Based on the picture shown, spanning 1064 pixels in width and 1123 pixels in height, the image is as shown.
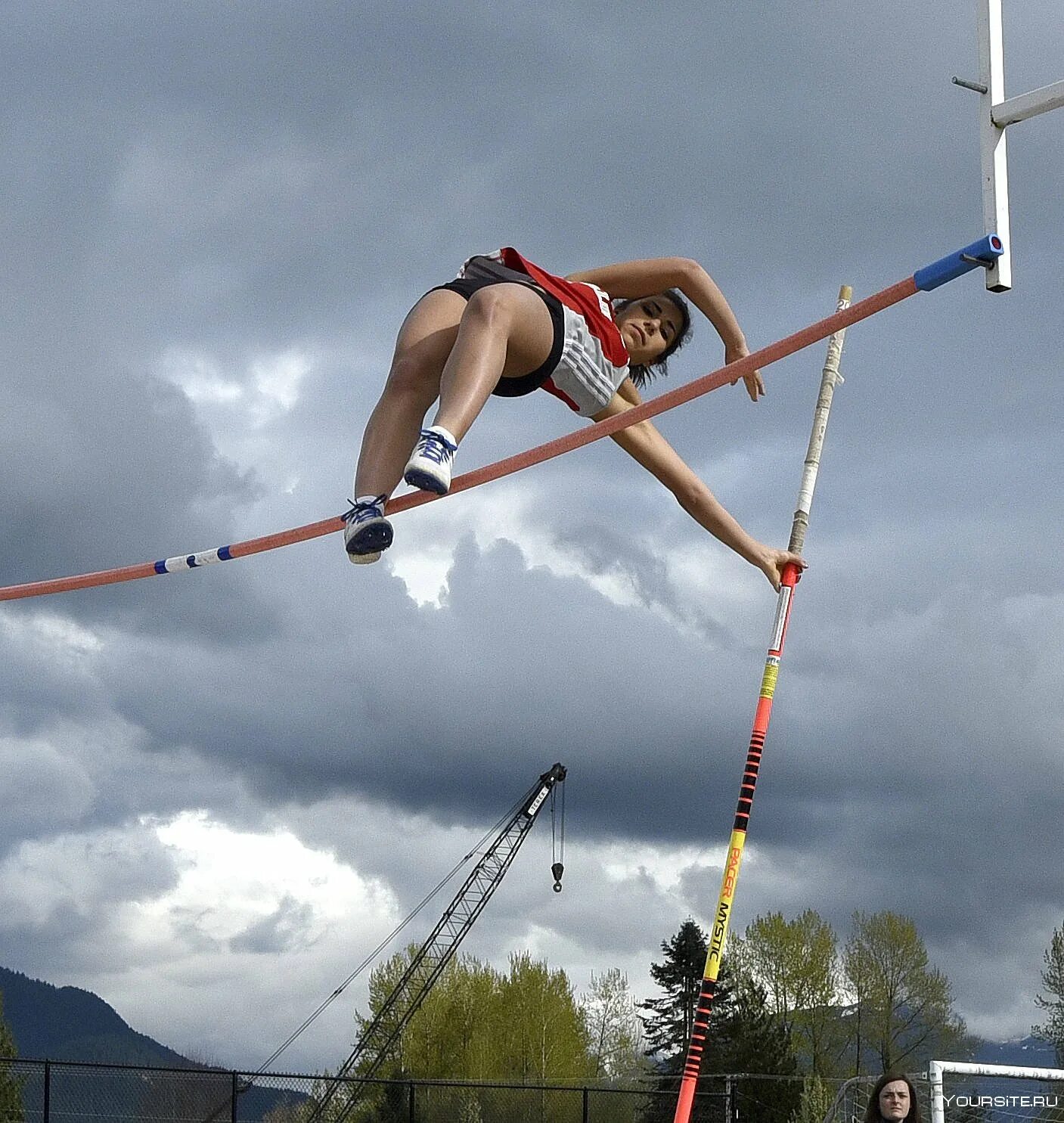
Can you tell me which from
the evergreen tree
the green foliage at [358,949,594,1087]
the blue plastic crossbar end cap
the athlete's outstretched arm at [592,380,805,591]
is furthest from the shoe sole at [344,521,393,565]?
the green foliage at [358,949,594,1087]

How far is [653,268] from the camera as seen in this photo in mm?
5223

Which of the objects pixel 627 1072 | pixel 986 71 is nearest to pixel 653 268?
pixel 986 71

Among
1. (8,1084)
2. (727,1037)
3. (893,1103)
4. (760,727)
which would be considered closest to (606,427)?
(760,727)

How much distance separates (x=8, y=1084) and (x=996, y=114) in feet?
84.5

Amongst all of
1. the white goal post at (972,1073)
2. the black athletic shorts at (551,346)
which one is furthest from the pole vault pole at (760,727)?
the white goal post at (972,1073)

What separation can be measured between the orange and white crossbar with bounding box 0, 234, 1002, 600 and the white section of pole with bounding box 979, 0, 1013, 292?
68mm

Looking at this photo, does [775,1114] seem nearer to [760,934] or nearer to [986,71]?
[760,934]

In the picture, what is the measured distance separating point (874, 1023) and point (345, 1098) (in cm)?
1463

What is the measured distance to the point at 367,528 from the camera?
4707 millimetres

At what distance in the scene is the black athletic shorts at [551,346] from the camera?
15.9 feet

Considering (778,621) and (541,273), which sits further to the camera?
(778,621)

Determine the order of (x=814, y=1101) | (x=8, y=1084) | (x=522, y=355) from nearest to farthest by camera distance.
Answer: (x=522, y=355), (x=8, y=1084), (x=814, y=1101)

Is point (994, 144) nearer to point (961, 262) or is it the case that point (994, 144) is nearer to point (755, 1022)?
point (961, 262)

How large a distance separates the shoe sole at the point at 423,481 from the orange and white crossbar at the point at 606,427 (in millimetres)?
297
